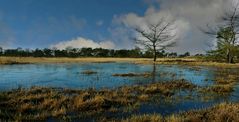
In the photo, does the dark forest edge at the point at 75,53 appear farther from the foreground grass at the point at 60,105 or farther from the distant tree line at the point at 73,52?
the foreground grass at the point at 60,105

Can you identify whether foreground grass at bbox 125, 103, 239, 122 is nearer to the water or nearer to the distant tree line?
the water

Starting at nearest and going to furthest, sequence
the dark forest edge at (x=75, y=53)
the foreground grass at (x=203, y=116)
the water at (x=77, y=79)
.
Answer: the foreground grass at (x=203, y=116) → the water at (x=77, y=79) → the dark forest edge at (x=75, y=53)

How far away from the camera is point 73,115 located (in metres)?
9.75

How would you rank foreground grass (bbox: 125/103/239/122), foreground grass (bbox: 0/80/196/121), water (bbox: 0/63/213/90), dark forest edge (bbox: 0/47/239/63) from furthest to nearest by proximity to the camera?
dark forest edge (bbox: 0/47/239/63) < water (bbox: 0/63/213/90) < foreground grass (bbox: 0/80/196/121) < foreground grass (bbox: 125/103/239/122)

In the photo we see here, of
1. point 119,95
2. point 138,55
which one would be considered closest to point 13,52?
point 138,55

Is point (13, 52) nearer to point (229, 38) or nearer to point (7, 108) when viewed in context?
point (229, 38)

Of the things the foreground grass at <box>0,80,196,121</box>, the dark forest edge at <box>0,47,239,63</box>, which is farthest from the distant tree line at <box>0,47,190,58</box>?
the foreground grass at <box>0,80,196,121</box>

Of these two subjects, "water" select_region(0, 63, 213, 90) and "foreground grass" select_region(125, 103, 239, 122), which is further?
"water" select_region(0, 63, 213, 90)

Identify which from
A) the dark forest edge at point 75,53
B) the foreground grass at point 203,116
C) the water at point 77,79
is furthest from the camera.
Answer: the dark forest edge at point 75,53

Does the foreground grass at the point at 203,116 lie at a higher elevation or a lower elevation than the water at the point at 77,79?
higher

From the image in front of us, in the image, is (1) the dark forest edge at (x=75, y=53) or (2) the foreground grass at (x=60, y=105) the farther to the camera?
(1) the dark forest edge at (x=75, y=53)

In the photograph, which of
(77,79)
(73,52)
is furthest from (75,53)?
(77,79)

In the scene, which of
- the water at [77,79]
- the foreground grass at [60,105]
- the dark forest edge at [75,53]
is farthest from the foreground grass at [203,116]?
the dark forest edge at [75,53]

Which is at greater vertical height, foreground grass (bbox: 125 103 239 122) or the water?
foreground grass (bbox: 125 103 239 122)
